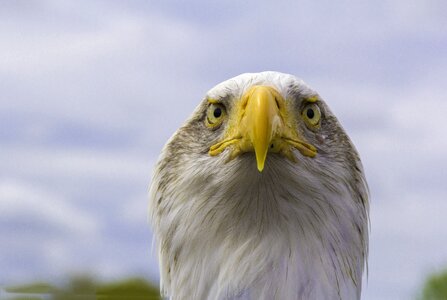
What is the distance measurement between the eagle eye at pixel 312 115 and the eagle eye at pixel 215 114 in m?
0.54

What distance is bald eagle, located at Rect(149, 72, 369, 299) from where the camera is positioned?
213 inches

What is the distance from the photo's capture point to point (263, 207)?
5.61 metres

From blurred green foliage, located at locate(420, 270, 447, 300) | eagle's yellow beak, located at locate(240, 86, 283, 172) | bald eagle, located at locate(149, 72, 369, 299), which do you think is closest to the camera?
eagle's yellow beak, located at locate(240, 86, 283, 172)

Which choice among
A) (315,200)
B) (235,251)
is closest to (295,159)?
(315,200)

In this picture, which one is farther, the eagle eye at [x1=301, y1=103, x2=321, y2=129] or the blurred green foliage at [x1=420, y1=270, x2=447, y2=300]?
the blurred green foliage at [x1=420, y1=270, x2=447, y2=300]

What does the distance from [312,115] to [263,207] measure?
73cm

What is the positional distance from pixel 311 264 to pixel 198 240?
2.43 feet

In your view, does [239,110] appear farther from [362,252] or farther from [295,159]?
[362,252]

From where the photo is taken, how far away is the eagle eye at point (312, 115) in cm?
576

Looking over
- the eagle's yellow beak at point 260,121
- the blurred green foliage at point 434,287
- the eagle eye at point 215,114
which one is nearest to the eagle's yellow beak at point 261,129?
the eagle's yellow beak at point 260,121

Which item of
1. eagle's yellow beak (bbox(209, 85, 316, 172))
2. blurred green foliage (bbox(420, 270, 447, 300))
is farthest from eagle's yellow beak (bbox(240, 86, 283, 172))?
blurred green foliage (bbox(420, 270, 447, 300))

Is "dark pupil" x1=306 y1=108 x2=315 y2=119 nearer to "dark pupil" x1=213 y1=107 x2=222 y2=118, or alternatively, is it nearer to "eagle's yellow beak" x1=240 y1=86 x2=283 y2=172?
"eagle's yellow beak" x1=240 y1=86 x2=283 y2=172

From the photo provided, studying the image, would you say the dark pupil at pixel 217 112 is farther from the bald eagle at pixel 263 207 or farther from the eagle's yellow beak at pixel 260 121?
the eagle's yellow beak at pixel 260 121

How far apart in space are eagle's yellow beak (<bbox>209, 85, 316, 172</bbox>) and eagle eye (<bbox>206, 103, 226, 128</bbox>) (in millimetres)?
159
